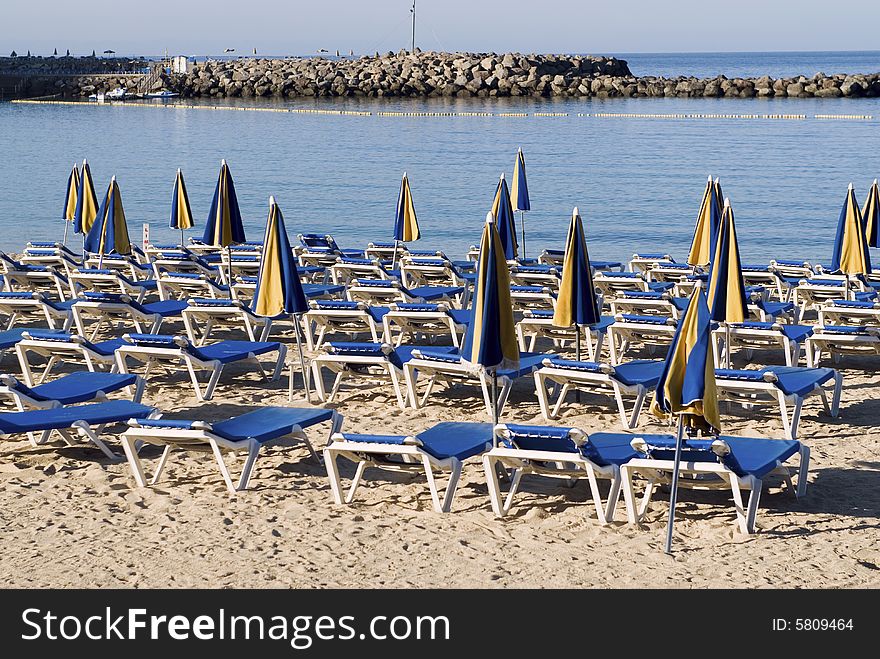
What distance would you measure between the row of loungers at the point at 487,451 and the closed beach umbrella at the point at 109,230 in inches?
189

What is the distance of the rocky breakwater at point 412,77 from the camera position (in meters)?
71.7

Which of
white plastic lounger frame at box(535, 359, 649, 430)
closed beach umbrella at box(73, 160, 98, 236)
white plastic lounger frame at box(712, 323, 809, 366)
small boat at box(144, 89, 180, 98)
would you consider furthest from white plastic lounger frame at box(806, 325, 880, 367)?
small boat at box(144, 89, 180, 98)

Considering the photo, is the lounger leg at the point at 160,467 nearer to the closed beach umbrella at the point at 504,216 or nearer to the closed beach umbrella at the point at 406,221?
the closed beach umbrella at the point at 504,216

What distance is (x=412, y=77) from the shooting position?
73062mm

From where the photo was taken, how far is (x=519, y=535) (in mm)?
6070

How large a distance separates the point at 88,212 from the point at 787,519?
9.55 metres

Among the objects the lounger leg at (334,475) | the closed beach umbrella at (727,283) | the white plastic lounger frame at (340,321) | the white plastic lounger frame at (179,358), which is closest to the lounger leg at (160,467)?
the lounger leg at (334,475)

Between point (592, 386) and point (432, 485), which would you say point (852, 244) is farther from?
point (432, 485)

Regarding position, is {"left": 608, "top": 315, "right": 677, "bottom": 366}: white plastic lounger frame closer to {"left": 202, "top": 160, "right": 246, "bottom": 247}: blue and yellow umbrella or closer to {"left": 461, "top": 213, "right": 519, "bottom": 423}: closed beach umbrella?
{"left": 461, "top": 213, "right": 519, "bottom": 423}: closed beach umbrella

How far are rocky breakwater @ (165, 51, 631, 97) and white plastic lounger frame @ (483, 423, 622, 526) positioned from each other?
66.1 metres

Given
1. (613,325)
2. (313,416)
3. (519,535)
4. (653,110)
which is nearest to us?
(519,535)
